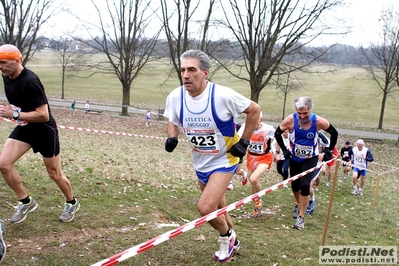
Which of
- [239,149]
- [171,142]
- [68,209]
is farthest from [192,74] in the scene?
[68,209]

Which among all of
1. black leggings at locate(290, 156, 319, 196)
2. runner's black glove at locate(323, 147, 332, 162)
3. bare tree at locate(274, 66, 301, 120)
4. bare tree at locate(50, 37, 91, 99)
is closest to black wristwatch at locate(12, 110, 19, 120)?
black leggings at locate(290, 156, 319, 196)

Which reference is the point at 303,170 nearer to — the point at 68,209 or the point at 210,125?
the point at 210,125

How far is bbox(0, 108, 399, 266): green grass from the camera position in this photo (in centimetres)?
470

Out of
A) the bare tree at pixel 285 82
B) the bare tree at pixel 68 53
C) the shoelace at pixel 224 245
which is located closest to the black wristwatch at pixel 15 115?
the shoelace at pixel 224 245

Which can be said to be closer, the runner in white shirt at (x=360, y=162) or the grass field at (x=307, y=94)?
the runner in white shirt at (x=360, y=162)

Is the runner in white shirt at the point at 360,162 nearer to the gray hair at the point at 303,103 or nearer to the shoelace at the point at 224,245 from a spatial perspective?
the gray hair at the point at 303,103

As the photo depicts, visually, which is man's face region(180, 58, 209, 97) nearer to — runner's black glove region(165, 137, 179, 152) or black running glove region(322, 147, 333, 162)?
runner's black glove region(165, 137, 179, 152)

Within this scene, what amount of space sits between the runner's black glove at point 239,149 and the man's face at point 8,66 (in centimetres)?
274

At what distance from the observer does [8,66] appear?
4.64m

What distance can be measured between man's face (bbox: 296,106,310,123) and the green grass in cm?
186

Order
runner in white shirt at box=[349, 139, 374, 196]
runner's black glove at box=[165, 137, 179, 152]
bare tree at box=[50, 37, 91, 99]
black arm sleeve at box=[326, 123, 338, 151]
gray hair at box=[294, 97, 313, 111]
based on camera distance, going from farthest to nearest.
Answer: bare tree at box=[50, 37, 91, 99], runner in white shirt at box=[349, 139, 374, 196], black arm sleeve at box=[326, 123, 338, 151], gray hair at box=[294, 97, 313, 111], runner's black glove at box=[165, 137, 179, 152]

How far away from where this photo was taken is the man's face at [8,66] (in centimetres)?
461

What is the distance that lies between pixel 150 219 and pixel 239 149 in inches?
101

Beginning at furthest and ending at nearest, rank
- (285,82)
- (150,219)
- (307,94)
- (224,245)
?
(307,94)
(285,82)
(150,219)
(224,245)
